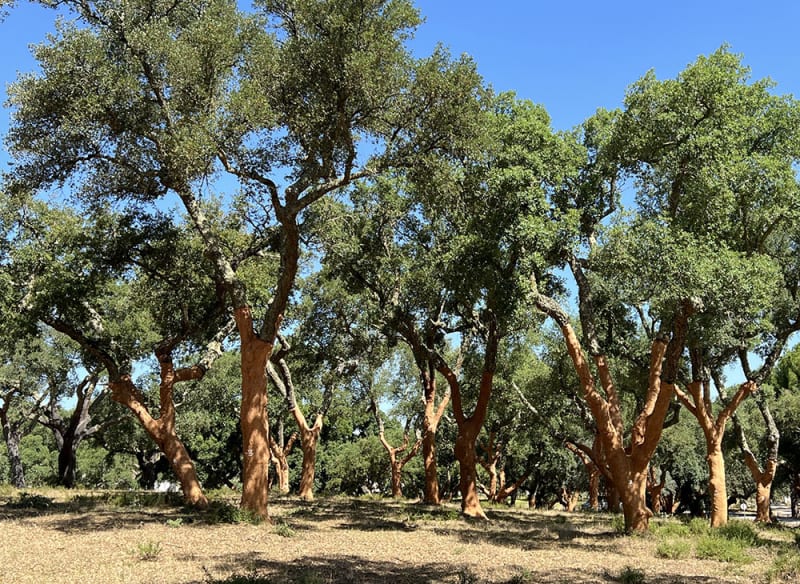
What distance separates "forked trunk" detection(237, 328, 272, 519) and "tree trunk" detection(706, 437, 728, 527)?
1161 cm

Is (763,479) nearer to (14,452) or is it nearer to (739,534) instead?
(739,534)

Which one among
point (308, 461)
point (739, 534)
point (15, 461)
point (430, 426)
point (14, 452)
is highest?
point (430, 426)

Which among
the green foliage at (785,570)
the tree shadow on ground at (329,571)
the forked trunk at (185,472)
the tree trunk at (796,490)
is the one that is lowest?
the tree trunk at (796,490)

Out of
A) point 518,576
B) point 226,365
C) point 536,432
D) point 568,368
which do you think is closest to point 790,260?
point 568,368

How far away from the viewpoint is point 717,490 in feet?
53.8

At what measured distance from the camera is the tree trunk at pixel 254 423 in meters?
12.5

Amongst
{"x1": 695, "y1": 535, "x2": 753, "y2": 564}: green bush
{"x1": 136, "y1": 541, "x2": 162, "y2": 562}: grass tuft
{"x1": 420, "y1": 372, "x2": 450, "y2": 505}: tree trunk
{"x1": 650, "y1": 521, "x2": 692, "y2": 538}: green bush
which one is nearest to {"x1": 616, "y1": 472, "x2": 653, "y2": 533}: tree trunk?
{"x1": 650, "y1": 521, "x2": 692, "y2": 538}: green bush

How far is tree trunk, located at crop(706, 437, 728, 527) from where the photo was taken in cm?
1614

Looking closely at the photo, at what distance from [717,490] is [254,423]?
40.6 feet

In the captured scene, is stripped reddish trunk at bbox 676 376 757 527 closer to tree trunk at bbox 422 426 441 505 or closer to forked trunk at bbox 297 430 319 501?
tree trunk at bbox 422 426 441 505

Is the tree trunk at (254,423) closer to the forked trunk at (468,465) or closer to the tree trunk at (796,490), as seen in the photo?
the forked trunk at (468,465)

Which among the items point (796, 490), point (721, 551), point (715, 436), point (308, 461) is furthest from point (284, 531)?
point (796, 490)

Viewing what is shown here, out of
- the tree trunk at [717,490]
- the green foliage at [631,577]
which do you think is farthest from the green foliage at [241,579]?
the tree trunk at [717,490]

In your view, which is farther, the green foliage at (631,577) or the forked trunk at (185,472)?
the forked trunk at (185,472)
